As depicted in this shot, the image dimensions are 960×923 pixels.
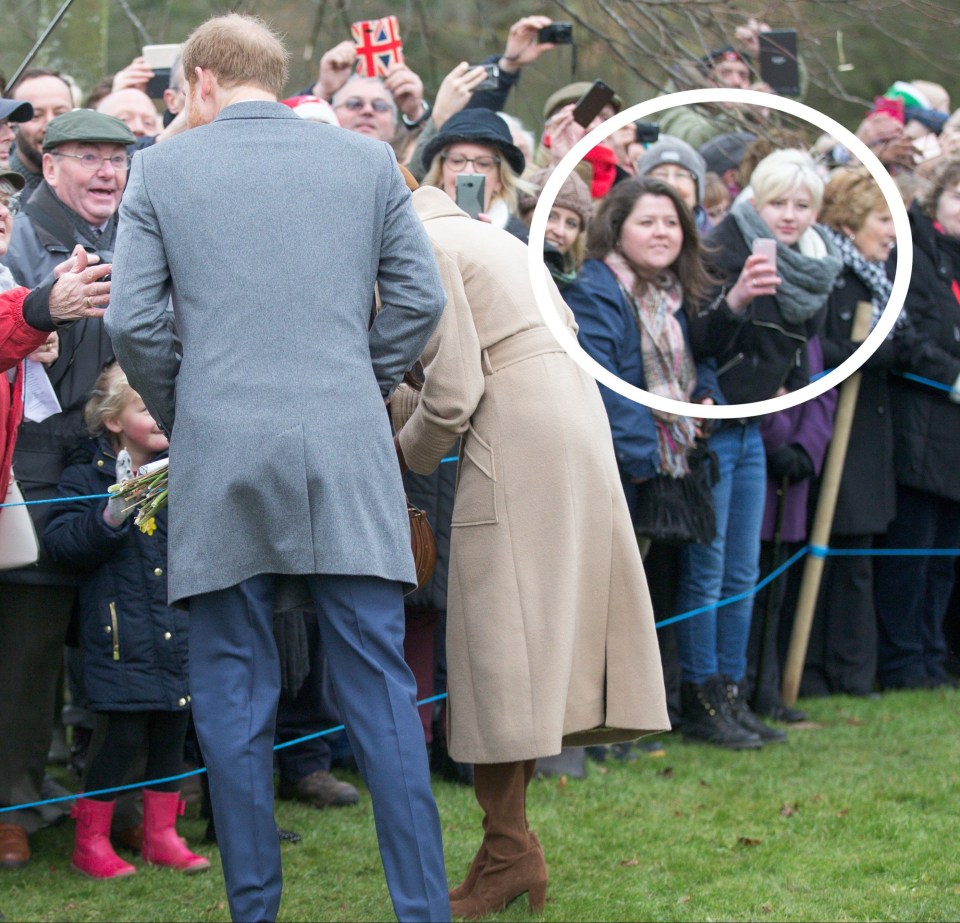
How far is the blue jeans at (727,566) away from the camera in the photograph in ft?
22.7

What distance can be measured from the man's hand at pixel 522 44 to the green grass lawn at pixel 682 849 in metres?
2.97

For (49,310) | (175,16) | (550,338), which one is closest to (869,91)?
(175,16)

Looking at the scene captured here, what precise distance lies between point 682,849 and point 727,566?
2061 mm

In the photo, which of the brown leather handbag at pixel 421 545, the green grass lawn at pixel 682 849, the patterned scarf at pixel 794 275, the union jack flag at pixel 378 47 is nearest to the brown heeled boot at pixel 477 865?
the green grass lawn at pixel 682 849

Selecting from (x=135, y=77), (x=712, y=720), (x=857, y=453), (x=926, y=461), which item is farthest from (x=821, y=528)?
(x=135, y=77)

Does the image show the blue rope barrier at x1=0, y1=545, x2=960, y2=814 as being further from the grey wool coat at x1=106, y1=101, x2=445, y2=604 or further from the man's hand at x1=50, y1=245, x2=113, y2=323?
the man's hand at x1=50, y1=245, x2=113, y2=323

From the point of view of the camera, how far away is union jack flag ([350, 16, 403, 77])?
7637mm

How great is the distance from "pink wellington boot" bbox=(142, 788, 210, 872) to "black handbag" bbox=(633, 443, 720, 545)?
2199 mm

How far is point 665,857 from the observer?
204 inches

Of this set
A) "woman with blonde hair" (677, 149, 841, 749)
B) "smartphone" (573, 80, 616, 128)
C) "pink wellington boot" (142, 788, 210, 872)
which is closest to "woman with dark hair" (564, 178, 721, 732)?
"woman with blonde hair" (677, 149, 841, 749)

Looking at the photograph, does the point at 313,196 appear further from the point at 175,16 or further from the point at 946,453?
the point at 175,16

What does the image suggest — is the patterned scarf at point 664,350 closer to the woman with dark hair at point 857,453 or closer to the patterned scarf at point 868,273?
the woman with dark hair at point 857,453

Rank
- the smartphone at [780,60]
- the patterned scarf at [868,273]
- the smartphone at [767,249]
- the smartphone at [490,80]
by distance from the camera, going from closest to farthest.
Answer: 1. the smartphone at [767,249]
2. the smartphone at [490,80]
3. the patterned scarf at [868,273]
4. the smartphone at [780,60]

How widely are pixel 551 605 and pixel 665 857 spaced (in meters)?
1.16
